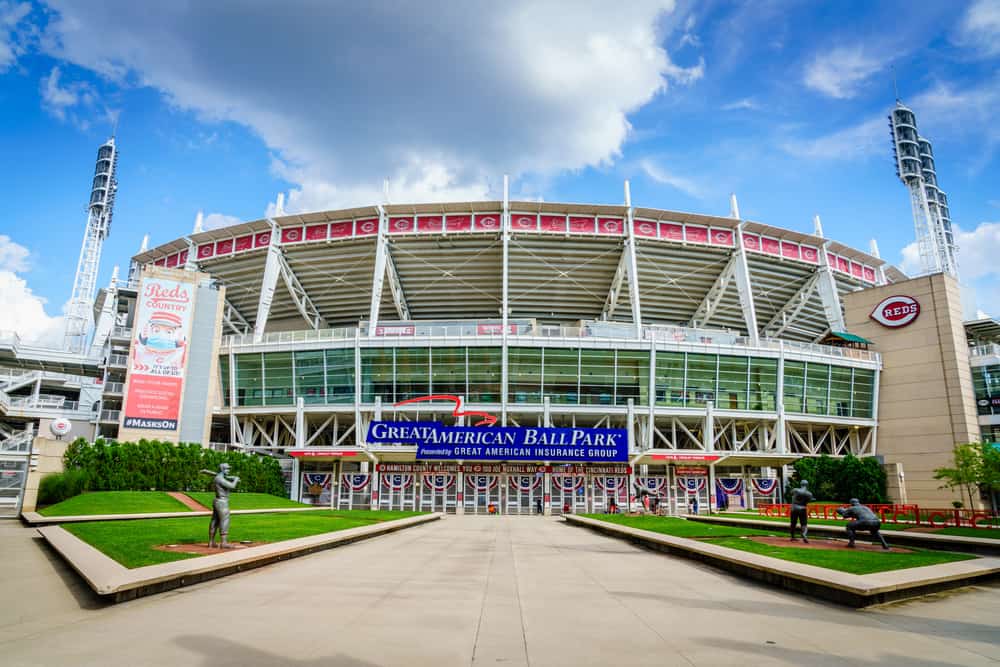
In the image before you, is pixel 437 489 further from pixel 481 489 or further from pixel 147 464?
pixel 147 464

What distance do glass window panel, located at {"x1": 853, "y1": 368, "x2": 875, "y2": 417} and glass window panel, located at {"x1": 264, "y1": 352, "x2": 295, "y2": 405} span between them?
45.0 metres

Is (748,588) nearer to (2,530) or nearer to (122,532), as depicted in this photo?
(122,532)

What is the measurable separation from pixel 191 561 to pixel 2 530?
15308mm

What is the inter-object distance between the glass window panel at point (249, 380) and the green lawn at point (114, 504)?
16488 mm

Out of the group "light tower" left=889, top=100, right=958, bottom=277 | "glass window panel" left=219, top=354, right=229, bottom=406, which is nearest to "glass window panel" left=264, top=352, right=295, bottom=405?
"glass window panel" left=219, top=354, right=229, bottom=406

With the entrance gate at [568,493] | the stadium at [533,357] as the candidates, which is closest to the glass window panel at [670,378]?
the stadium at [533,357]

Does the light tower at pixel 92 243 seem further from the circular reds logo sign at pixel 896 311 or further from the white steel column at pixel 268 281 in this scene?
the circular reds logo sign at pixel 896 311

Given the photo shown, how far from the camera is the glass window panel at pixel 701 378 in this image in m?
45.8

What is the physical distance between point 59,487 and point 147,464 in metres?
7.08

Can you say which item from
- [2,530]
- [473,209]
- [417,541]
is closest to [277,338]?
[473,209]

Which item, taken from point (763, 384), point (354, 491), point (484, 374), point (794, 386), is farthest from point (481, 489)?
point (794, 386)

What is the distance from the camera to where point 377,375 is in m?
46.1

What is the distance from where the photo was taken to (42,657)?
221 inches

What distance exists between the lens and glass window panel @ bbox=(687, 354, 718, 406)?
1801 inches
